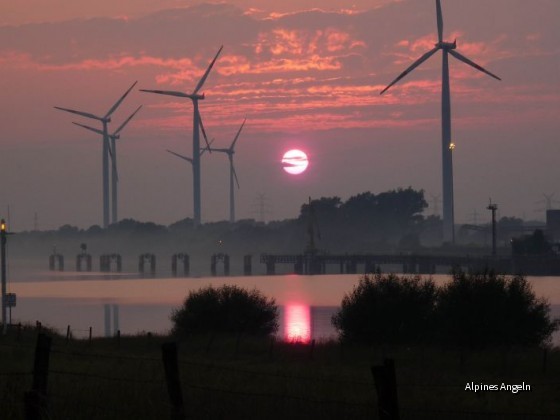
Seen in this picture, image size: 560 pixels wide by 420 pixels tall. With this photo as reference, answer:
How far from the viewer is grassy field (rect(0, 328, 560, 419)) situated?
24328 mm

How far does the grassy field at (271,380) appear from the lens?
24328 mm

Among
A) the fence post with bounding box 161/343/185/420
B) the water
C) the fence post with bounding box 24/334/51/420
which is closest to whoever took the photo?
the fence post with bounding box 24/334/51/420

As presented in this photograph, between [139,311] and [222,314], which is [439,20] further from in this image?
[222,314]

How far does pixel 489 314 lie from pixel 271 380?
2626 centimetres

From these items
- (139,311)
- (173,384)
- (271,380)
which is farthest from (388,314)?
(139,311)

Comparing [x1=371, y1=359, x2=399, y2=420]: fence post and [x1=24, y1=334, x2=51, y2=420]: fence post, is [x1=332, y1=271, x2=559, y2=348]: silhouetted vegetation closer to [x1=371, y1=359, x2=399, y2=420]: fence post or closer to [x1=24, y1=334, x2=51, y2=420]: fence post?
[x1=371, y1=359, x2=399, y2=420]: fence post

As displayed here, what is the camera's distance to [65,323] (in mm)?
131375

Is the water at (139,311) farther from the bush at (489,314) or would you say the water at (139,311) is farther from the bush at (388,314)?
the bush at (388,314)

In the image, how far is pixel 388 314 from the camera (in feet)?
204

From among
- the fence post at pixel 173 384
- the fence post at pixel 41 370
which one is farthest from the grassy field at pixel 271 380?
the fence post at pixel 173 384

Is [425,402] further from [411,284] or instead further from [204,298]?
[204,298]

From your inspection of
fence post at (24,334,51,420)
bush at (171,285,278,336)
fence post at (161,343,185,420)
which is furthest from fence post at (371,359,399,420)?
bush at (171,285,278,336)

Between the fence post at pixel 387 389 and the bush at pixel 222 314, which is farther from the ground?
the fence post at pixel 387 389

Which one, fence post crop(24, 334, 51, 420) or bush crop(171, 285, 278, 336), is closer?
fence post crop(24, 334, 51, 420)
